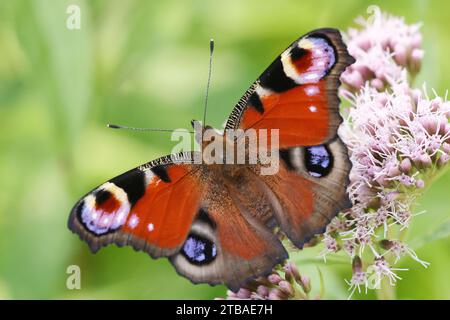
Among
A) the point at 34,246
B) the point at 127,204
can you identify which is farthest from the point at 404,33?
the point at 34,246

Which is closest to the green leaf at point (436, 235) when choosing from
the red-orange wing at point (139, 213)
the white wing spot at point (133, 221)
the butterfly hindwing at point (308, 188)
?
the butterfly hindwing at point (308, 188)

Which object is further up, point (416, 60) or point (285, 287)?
point (416, 60)

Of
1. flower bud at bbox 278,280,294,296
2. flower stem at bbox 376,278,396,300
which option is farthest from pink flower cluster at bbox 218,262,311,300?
flower stem at bbox 376,278,396,300

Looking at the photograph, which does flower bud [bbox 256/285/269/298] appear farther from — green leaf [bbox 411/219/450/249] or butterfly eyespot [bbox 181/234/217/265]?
green leaf [bbox 411/219/450/249]

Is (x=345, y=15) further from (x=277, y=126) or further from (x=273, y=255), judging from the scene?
(x=273, y=255)

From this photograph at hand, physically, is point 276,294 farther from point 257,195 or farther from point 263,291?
point 257,195

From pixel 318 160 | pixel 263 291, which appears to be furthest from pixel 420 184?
pixel 263 291

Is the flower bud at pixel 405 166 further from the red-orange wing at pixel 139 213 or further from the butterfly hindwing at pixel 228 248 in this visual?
the red-orange wing at pixel 139 213
